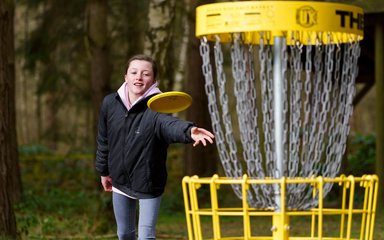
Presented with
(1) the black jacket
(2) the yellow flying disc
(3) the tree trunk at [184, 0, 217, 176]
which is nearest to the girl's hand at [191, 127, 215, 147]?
(2) the yellow flying disc

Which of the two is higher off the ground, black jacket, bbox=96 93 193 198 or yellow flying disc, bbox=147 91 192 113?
yellow flying disc, bbox=147 91 192 113

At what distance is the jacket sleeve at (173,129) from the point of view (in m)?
6.26

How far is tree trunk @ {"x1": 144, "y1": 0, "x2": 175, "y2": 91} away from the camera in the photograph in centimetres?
1317

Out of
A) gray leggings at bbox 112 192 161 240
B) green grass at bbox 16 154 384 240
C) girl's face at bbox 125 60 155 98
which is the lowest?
green grass at bbox 16 154 384 240

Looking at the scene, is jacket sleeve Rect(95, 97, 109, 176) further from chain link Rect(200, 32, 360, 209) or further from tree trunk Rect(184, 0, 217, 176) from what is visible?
tree trunk Rect(184, 0, 217, 176)

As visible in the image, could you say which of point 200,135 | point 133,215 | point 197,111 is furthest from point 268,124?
point 197,111

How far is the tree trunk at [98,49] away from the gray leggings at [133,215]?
12.5 meters

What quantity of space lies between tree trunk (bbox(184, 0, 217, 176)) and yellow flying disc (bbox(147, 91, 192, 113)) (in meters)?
13.2

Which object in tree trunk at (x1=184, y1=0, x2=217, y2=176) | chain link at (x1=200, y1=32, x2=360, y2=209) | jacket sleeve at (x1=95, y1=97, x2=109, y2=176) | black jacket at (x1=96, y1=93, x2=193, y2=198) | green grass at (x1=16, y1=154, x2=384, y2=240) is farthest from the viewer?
tree trunk at (x1=184, y1=0, x2=217, y2=176)

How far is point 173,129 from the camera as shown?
646cm

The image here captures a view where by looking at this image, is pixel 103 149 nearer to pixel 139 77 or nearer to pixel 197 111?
pixel 139 77

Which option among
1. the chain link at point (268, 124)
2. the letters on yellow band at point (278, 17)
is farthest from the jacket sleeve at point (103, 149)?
the letters on yellow band at point (278, 17)

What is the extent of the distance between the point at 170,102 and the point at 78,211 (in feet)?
39.2

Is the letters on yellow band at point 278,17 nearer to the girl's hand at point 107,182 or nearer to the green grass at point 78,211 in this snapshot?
the girl's hand at point 107,182
